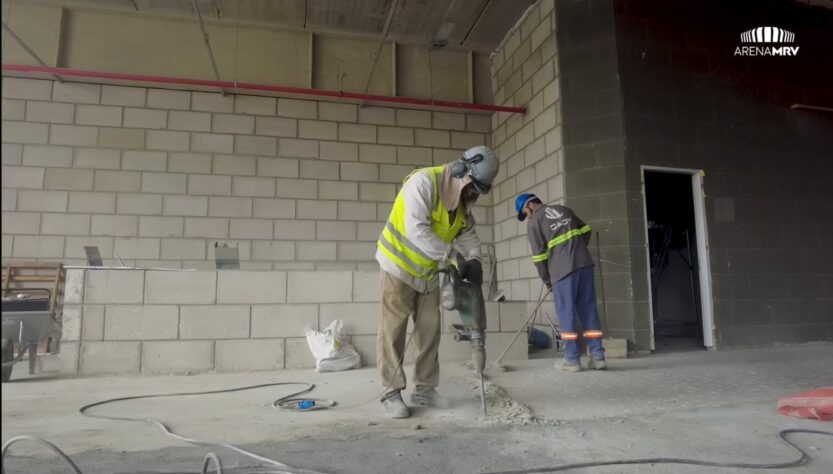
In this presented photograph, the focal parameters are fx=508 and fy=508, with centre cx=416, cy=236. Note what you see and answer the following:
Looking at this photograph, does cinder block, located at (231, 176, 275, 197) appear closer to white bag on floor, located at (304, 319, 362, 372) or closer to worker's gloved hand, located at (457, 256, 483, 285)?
white bag on floor, located at (304, 319, 362, 372)

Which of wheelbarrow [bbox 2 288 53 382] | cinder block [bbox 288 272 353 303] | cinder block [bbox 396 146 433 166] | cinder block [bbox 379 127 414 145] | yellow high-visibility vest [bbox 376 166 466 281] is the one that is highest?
cinder block [bbox 379 127 414 145]

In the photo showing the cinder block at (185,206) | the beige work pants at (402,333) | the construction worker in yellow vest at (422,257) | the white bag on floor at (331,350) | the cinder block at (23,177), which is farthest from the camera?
the cinder block at (185,206)

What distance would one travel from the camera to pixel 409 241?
2.45m

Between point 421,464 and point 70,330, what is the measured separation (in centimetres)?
316

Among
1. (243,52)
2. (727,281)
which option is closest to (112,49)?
(243,52)

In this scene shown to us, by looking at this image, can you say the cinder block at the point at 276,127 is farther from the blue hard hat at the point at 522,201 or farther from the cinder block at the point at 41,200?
the blue hard hat at the point at 522,201

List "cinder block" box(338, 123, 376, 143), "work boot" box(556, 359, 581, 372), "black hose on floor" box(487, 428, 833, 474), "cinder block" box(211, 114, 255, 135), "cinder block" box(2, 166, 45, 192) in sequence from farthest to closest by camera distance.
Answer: "cinder block" box(338, 123, 376, 143) → "cinder block" box(211, 114, 255, 135) → "cinder block" box(2, 166, 45, 192) → "work boot" box(556, 359, 581, 372) → "black hose on floor" box(487, 428, 833, 474)

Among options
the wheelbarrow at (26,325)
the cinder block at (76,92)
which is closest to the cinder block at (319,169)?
the cinder block at (76,92)

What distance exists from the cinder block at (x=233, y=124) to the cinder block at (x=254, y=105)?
85 millimetres

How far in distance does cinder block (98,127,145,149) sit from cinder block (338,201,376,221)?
93.4 inches

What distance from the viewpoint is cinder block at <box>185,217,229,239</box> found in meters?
5.84

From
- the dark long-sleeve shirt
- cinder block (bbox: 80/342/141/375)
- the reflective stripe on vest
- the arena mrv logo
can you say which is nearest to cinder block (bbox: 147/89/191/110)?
cinder block (bbox: 80/342/141/375)

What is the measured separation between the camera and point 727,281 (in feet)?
16.1

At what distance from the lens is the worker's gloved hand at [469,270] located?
7.89 ft
